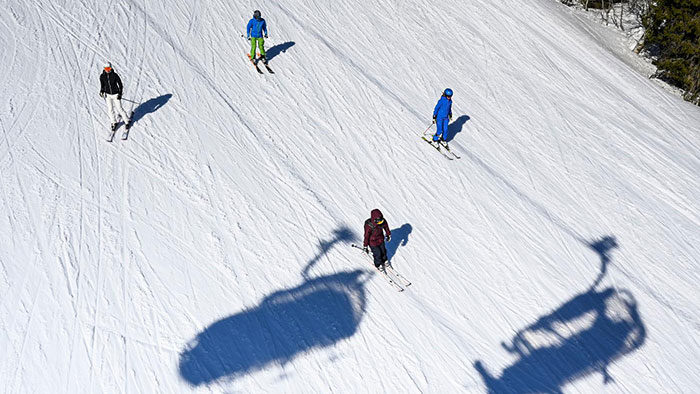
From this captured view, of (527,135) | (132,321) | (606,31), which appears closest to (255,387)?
(132,321)

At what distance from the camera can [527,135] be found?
15.0 m

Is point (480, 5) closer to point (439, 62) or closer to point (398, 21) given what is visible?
point (398, 21)

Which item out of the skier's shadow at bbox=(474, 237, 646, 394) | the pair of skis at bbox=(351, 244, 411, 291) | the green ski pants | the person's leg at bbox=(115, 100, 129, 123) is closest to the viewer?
the skier's shadow at bbox=(474, 237, 646, 394)

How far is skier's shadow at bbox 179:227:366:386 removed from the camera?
7.31m

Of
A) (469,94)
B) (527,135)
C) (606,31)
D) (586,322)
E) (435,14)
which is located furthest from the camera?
(606,31)

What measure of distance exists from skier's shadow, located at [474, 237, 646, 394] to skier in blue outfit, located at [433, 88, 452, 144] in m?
4.79

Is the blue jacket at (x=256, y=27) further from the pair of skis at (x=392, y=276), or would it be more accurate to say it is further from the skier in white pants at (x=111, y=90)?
the pair of skis at (x=392, y=276)

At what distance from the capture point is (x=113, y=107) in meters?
10.5

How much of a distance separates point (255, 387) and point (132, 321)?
2040 millimetres

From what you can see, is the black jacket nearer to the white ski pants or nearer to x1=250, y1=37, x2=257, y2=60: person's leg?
the white ski pants

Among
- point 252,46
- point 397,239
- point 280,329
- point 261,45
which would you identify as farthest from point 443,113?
point 280,329

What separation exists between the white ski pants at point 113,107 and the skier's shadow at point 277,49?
516 centimetres

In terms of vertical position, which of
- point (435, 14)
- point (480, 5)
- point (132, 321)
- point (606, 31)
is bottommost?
point (132, 321)

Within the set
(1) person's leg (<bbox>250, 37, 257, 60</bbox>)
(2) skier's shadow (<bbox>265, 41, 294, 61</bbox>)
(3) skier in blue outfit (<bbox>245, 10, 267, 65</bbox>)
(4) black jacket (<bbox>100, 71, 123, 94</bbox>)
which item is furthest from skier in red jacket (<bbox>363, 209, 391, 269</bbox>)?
(2) skier's shadow (<bbox>265, 41, 294, 61</bbox>)
